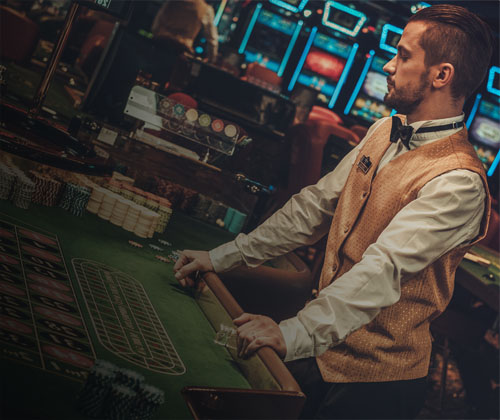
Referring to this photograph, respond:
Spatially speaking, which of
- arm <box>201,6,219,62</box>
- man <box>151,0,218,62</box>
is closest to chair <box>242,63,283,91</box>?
arm <box>201,6,219,62</box>

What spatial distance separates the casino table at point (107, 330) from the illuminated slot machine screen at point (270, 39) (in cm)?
755

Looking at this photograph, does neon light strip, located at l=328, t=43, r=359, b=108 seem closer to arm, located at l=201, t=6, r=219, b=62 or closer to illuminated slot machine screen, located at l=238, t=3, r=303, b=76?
illuminated slot machine screen, located at l=238, t=3, r=303, b=76

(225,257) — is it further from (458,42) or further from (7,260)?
(458,42)

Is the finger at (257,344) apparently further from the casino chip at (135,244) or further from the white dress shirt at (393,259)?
the casino chip at (135,244)

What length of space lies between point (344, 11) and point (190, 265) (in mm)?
8011

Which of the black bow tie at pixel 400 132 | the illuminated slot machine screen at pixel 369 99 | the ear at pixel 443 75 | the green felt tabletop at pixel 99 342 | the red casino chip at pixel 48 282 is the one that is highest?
the illuminated slot machine screen at pixel 369 99

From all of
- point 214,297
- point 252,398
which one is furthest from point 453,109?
point 252,398

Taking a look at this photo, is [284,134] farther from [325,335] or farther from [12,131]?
[325,335]

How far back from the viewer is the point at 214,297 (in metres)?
1.60

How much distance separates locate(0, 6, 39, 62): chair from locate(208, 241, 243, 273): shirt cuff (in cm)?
522

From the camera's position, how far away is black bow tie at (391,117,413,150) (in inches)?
62.2

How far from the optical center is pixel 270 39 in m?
9.00

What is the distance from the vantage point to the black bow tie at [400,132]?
1.58m

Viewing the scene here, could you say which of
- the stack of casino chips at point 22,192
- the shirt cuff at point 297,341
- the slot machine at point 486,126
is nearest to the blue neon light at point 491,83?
the slot machine at point 486,126
